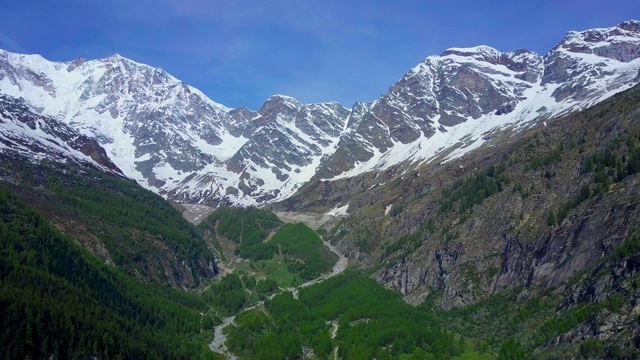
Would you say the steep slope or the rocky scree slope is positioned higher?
the steep slope

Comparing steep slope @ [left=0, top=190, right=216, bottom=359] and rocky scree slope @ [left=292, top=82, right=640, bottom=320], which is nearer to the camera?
steep slope @ [left=0, top=190, right=216, bottom=359]

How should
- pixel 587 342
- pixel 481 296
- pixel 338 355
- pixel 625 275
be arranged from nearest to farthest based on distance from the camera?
pixel 587 342 < pixel 625 275 < pixel 338 355 < pixel 481 296

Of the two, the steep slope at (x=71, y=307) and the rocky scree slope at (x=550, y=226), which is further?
the rocky scree slope at (x=550, y=226)

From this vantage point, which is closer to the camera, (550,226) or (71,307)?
(71,307)

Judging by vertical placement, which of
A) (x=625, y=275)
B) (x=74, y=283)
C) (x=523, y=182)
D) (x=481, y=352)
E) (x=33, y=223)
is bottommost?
(x=481, y=352)

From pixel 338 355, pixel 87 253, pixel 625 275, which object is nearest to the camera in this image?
pixel 625 275

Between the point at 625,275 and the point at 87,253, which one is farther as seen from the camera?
the point at 87,253

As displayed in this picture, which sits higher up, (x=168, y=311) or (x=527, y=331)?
(x=168, y=311)

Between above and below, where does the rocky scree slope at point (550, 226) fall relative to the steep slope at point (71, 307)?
below

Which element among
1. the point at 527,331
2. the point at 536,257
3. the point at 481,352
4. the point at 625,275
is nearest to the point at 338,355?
the point at 481,352

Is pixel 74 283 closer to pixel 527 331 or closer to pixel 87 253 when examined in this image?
pixel 87 253

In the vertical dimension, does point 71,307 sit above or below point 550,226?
above
